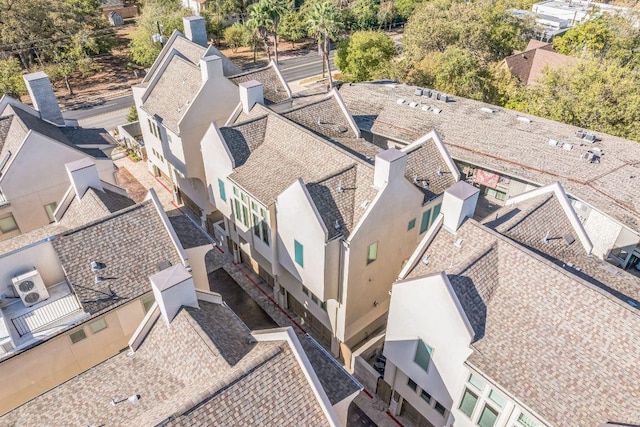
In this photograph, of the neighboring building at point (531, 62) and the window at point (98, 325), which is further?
the neighboring building at point (531, 62)

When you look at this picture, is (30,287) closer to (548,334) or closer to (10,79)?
(548,334)

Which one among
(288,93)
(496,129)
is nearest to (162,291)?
(288,93)

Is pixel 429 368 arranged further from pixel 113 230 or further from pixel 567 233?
pixel 113 230

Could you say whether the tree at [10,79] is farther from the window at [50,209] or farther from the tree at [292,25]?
the tree at [292,25]

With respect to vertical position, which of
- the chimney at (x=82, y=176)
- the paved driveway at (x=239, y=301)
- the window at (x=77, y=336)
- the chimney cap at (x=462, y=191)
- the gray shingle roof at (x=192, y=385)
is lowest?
the paved driveway at (x=239, y=301)

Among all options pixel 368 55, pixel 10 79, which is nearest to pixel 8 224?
pixel 10 79

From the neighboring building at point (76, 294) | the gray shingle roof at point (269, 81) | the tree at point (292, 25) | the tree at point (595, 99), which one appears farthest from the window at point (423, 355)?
the tree at point (292, 25)

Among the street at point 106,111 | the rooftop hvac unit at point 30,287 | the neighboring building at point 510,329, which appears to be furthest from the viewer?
the street at point 106,111

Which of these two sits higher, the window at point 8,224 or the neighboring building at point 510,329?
the neighboring building at point 510,329
